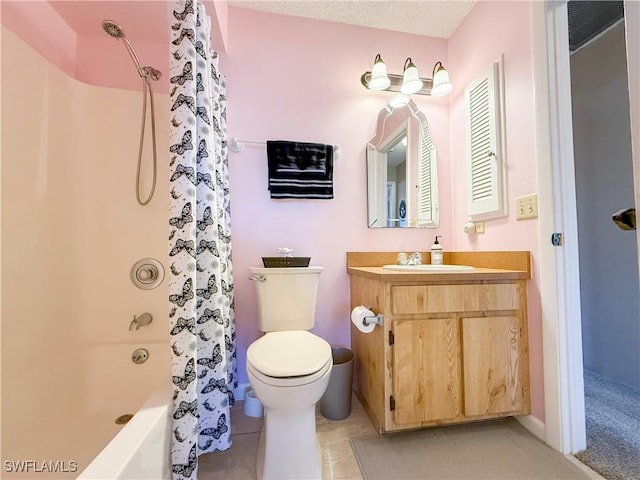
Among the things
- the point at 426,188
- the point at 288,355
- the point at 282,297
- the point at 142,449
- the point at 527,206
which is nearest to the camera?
the point at 142,449

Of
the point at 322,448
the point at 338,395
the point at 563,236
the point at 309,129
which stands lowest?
the point at 322,448

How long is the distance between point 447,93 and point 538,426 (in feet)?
6.41

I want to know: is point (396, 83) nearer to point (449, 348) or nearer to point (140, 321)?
point (449, 348)

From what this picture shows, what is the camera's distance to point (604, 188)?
6.33 feet

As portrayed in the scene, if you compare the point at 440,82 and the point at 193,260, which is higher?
the point at 440,82

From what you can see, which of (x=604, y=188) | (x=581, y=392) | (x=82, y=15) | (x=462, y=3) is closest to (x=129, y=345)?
(x=82, y=15)

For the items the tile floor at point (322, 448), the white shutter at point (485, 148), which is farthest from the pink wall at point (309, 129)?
the tile floor at point (322, 448)

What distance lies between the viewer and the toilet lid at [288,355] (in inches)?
Answer: 42.3

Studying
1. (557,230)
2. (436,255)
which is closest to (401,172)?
(436,255)

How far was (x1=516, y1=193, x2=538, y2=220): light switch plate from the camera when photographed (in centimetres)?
136

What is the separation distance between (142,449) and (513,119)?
206cm

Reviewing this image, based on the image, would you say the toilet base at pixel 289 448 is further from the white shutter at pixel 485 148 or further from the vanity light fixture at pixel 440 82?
the vanity light fixture at pixel 440 82

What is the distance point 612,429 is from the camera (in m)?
1.37

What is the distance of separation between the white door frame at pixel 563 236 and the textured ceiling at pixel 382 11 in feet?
2.25
